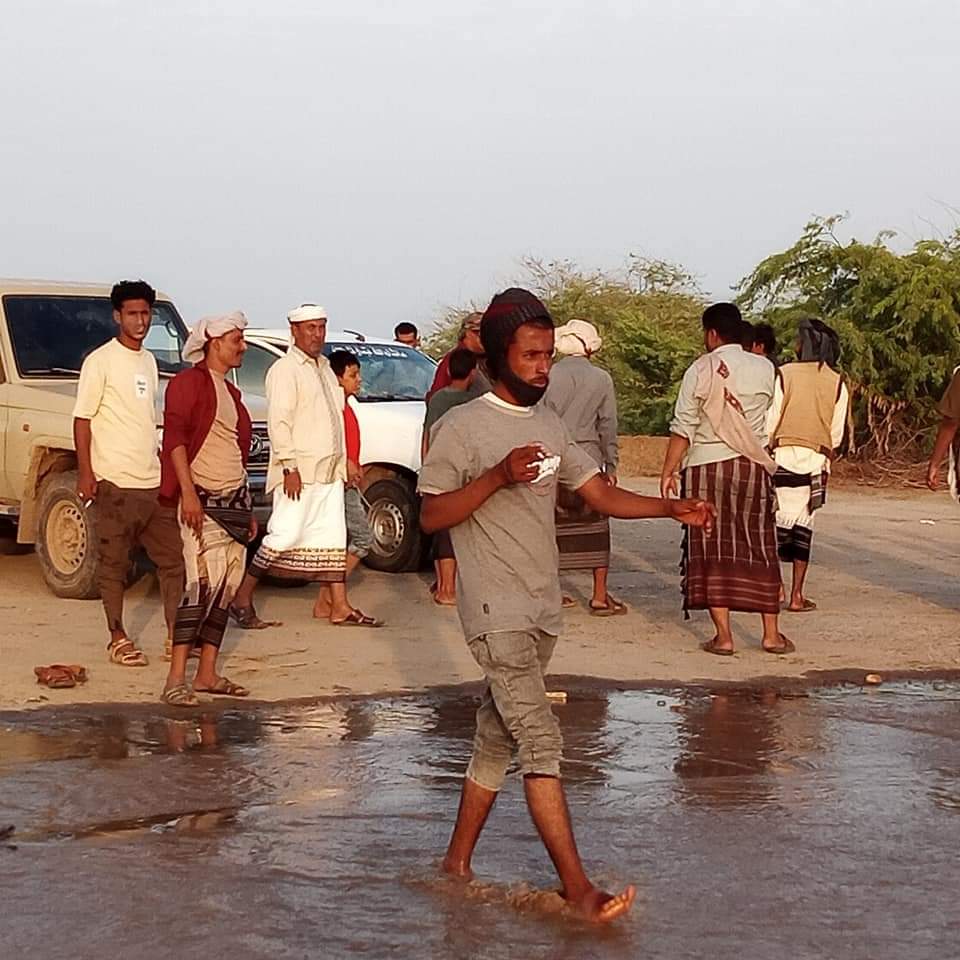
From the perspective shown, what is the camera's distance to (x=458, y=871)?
17.0ft

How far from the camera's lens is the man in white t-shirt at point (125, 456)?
28.2 feet

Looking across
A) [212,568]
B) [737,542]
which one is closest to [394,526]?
[737,542]

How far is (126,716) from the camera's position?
755 cm

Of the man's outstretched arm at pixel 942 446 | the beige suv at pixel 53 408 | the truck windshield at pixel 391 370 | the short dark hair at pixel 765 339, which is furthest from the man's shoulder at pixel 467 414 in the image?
the truck windshield at pixel 391 370

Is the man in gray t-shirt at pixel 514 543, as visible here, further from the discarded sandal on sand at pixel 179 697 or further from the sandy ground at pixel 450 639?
the sandy ground at pixel 450 639

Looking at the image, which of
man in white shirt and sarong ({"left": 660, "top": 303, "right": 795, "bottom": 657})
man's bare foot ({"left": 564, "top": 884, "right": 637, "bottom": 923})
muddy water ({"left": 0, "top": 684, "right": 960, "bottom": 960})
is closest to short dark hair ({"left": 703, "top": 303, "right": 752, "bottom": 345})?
man in white shirt and sarong ({"left": 660, "top": 303, "right": 795, "bottom": 657})

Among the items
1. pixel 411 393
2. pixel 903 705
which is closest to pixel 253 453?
pixel 411 393

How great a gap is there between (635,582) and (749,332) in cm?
347

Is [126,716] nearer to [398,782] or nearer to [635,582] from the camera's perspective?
[398,782]

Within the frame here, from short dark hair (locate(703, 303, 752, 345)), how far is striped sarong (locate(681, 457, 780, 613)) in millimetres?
649

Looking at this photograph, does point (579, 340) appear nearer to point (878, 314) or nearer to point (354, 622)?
point (354, 622)

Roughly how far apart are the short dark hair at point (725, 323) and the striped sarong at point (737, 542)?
65cm

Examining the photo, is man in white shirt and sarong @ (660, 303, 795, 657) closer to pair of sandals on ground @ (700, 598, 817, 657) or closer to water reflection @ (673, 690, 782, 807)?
pair of sandals on ground @ (700, 598, 817, 657)

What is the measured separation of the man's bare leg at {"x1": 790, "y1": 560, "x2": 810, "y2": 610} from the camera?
10.9 metres
